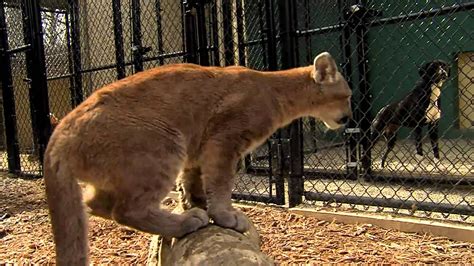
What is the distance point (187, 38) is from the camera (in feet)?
19.2

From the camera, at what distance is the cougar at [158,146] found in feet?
9.18

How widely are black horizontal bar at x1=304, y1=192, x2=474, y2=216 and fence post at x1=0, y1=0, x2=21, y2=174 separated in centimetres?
584

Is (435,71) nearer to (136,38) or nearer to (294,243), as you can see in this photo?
(294,243)

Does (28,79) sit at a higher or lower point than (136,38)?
lower

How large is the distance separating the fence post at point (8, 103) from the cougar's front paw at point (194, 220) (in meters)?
6.87

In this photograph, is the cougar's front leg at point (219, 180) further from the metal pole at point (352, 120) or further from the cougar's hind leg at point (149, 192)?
the metal pole at point (352, 120)

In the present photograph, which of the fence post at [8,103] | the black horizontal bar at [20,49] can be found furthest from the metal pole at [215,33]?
the fence post at [8,103]

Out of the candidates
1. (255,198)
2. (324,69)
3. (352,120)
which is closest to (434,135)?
(352,120)

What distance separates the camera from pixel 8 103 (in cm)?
908

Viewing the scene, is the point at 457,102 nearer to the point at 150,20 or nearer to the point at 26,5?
the point at 150,20

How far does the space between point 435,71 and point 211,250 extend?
5300 mm

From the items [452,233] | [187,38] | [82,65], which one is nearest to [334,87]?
[452,233]

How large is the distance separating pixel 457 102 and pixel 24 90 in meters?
7.96

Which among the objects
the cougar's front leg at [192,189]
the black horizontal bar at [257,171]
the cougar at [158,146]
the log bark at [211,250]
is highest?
the cougar at [158,146]
